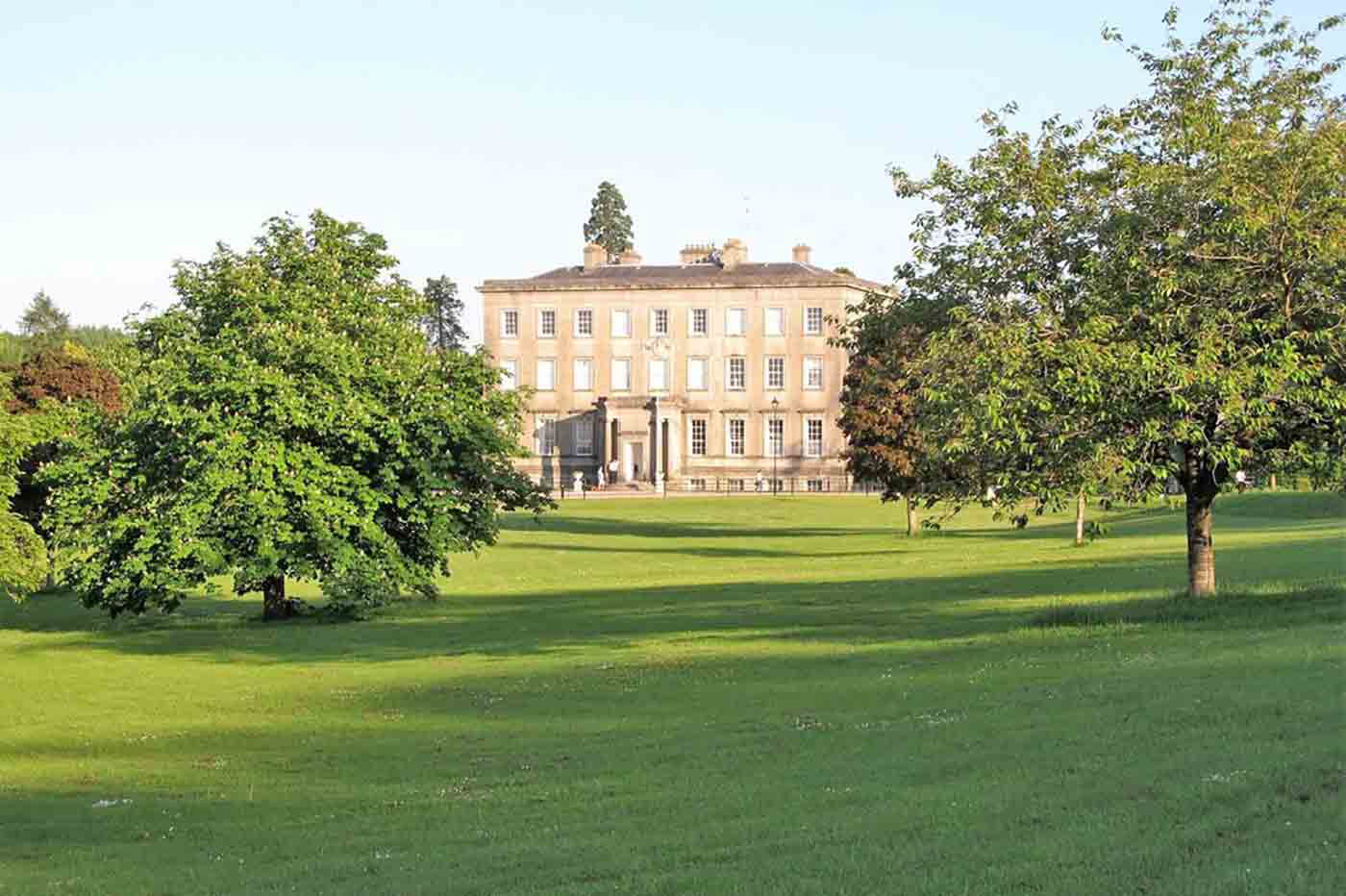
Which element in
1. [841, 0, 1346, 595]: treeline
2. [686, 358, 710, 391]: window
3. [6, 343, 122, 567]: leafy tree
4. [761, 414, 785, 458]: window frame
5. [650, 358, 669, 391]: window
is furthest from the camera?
[650, 358, 669, 391]: window

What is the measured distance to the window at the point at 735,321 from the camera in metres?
126

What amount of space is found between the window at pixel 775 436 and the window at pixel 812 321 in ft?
21.3

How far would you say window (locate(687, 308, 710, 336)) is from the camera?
126 metres

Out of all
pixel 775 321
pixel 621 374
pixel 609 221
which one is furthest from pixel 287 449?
pixel 609 221

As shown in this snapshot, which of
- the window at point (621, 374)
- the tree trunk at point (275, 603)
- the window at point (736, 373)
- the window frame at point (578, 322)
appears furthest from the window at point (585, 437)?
the tree trunk at point (275, 603)

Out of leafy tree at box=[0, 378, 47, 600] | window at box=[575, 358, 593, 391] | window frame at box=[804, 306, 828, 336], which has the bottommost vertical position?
leafy tree at box=[0, 378, 47, 600]

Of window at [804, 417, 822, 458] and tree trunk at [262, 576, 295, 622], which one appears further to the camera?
window at [804, 417, 822, 458]

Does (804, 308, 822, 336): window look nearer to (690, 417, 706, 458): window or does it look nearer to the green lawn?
(690, 417, 706, 458): window

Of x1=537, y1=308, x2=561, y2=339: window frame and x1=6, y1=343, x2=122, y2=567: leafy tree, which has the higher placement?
x1=537, y1=308, x2=561, y2=339: window frame

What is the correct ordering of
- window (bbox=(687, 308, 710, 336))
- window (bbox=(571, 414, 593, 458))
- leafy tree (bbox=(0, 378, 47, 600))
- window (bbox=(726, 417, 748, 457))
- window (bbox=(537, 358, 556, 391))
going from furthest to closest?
window (bbox=(537, 358, 556, 391)) < window (bbox=(571, 414, 593, 458)) < window (bbox=(726, 417, 748, 457)) < window (bbox=(687, 308, 710, 336)) < leafy tree (bbox=(0, 378, 47, 600))

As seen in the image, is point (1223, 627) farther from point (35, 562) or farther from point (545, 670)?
point (35, 562)

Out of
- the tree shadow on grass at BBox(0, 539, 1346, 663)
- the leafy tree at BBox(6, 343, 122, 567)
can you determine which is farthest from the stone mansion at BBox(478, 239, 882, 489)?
the tree shadow on grass at BBox(0, 539, 1346, 663)

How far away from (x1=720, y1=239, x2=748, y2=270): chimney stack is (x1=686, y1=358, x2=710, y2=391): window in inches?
271

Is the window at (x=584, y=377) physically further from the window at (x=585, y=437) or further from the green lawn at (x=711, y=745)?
the green lawn at (x=711, y=745)
